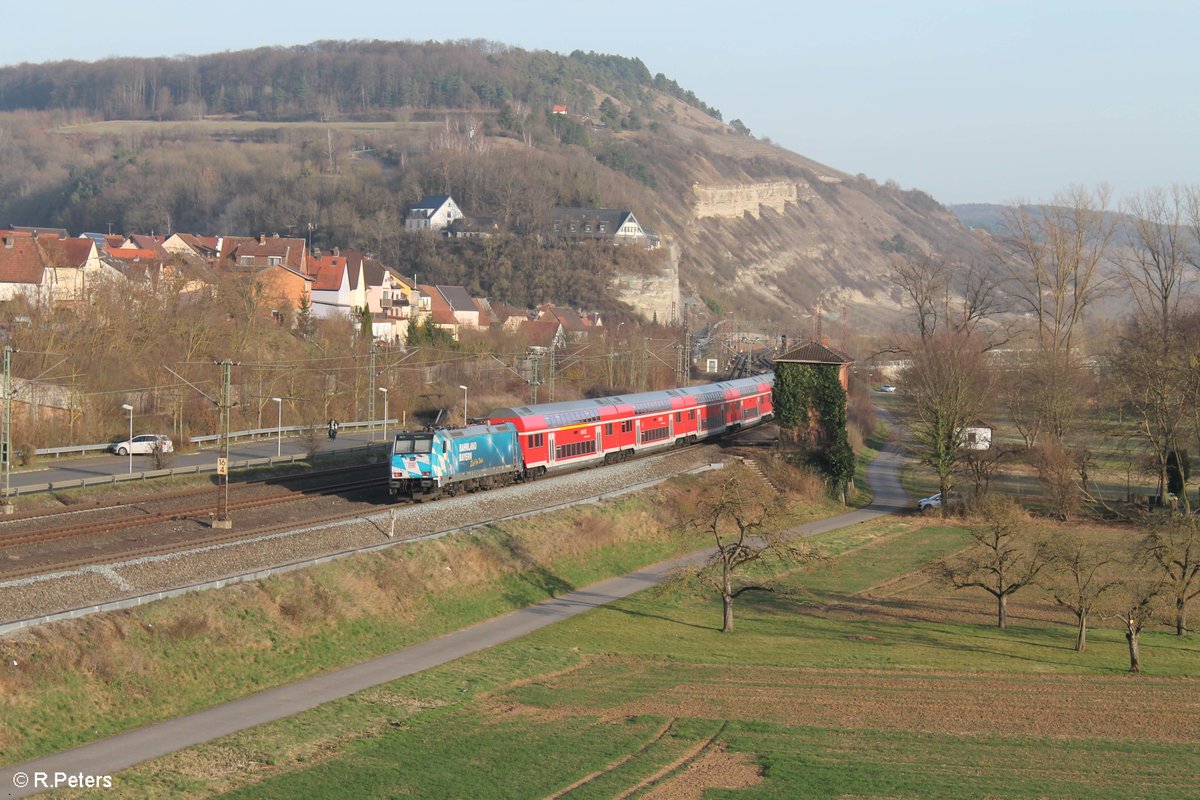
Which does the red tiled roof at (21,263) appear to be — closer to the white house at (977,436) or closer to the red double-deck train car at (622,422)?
the red double-deck train car at (622,422)

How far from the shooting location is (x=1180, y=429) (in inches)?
2078

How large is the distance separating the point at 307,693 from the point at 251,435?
36452 mm

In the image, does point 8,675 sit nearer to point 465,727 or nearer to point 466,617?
point 465,727

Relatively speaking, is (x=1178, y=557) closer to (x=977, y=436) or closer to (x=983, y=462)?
(x=983, y=462)

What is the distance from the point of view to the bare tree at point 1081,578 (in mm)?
33125

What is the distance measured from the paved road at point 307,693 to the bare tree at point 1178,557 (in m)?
15.5

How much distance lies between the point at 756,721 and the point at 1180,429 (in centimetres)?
3528

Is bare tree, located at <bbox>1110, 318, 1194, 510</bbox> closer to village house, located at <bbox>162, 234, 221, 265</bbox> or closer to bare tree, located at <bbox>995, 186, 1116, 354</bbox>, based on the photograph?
bare tree, located at <bbox>995, 186, 1116, 354</bbox>

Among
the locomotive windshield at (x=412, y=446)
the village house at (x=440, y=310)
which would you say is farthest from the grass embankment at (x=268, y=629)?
the village house at (x=440, y=310)

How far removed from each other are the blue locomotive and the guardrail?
415 inches

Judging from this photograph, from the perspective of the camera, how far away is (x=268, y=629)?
29578mm

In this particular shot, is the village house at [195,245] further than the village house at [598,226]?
No

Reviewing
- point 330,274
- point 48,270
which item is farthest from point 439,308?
point 48,270

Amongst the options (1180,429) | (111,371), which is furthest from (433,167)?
(1180,429)
